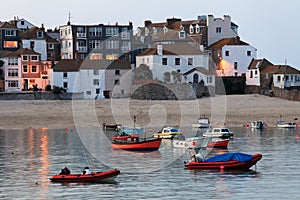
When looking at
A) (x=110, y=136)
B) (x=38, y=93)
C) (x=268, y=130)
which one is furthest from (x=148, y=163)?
(x=38, y=93)

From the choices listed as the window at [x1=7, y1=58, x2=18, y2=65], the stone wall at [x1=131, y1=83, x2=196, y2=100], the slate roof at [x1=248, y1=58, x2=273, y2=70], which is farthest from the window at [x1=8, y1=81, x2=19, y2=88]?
the slate roof at [x1=248, y1=58, x2=273, y2=70]

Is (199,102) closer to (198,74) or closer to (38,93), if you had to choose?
(198,74)

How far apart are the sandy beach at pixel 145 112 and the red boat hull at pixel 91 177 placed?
117 ft

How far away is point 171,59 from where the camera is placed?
109 m

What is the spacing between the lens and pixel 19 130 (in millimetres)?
76625

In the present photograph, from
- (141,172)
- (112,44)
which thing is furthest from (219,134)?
(112,44)

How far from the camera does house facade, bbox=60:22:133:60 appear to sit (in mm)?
115625

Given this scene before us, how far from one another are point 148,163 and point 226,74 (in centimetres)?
6261

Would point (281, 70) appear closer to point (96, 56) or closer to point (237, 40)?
point (237, 40)

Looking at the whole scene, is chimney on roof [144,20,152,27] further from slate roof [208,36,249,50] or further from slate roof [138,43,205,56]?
slate roof [208,36,249,50]

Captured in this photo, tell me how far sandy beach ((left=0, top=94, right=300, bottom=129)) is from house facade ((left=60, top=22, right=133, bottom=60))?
18595mm

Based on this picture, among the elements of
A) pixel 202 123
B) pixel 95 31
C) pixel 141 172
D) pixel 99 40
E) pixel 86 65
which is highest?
pixel 95 31

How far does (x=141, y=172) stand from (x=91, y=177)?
15.1ft

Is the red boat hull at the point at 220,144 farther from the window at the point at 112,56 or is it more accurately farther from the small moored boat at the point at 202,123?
the window at the point at 112,56
